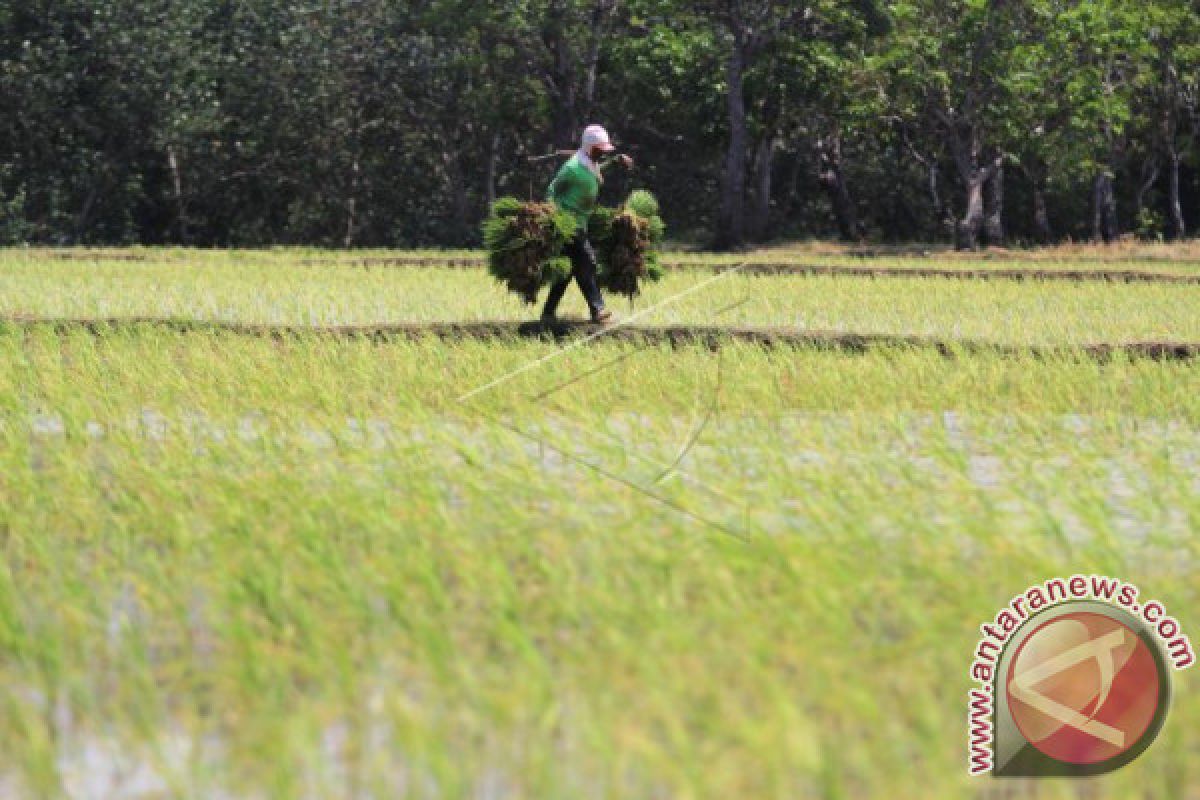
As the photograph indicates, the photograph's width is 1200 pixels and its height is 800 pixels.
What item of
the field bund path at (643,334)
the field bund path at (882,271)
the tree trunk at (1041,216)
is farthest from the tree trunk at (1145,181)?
the field bund path at (643,334)

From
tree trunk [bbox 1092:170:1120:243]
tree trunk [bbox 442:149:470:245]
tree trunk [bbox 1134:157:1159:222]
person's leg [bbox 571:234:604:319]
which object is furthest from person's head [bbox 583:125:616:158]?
tree trunk [bbox 1134:157:1159:222]

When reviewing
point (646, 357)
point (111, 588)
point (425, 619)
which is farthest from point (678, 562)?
point (646, 357)

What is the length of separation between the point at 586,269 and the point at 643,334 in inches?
23.3

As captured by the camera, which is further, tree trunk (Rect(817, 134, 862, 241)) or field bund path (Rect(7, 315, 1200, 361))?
tree trunk (Rect(817, 134, 862, 241))

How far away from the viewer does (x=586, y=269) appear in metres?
11.1

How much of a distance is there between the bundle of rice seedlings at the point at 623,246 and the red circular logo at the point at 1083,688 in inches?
291

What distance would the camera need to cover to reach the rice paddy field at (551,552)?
11.5ft

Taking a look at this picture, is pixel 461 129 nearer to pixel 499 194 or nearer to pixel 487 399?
pixel 499 194

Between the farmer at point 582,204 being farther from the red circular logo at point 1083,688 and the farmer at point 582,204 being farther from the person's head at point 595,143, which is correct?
the red circular logo at point 1083,688

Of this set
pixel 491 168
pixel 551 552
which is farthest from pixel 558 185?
pixel 491 168

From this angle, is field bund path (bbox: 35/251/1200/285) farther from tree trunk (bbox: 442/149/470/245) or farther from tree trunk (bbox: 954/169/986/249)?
tree trunk (bbox: 442/149/470/245)

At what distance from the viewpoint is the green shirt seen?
11.0m

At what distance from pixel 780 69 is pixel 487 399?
17138mm

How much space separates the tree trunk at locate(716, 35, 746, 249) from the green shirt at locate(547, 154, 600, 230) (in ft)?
46.8
